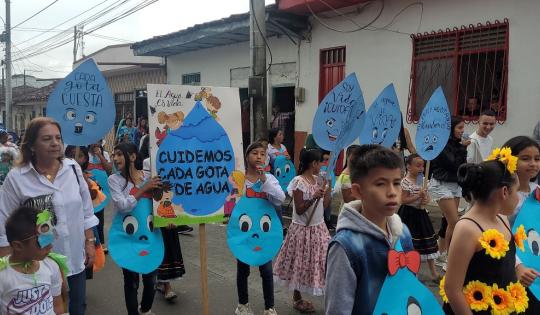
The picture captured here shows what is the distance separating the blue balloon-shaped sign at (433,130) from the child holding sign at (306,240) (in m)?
1.30

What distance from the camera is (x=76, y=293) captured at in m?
3.25

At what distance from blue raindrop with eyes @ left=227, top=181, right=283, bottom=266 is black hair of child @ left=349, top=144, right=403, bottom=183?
2111 millimetres

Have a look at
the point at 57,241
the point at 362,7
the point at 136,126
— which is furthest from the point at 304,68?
the point at 57,241

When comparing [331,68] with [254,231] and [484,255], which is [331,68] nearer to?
[254,231]

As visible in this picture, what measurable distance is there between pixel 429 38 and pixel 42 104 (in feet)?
106

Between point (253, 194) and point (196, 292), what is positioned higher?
point (253, 194)

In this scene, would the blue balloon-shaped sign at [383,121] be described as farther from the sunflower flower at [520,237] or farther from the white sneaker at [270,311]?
the sunflower flower at [520,237]

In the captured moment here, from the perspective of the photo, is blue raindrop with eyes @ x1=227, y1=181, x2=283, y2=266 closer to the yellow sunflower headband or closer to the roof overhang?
the yellow sunflower headband

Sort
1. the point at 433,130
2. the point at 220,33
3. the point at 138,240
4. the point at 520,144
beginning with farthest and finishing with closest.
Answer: the point at 220,33, the point at 433,130, the point at 138,240, the point at 520,144

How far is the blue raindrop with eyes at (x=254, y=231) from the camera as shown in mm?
4095

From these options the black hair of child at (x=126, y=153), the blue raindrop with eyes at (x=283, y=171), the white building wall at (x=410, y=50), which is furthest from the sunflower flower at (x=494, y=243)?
the white building wall at (x=410, y=50)

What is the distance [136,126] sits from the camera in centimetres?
1586

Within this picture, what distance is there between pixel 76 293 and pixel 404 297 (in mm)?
2228

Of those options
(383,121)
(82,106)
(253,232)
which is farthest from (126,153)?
(383,121)
